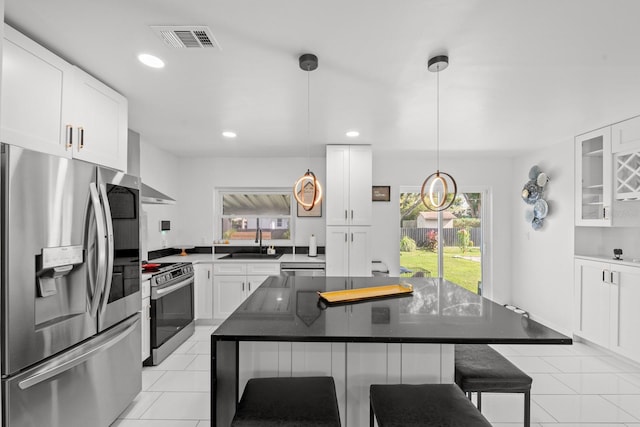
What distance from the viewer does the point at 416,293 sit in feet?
6.65

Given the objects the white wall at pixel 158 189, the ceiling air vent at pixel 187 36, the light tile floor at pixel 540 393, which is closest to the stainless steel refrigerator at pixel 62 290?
the light tile floor at pixel 540 393

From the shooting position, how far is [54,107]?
1.80 metres

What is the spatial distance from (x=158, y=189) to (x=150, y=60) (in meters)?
2.57

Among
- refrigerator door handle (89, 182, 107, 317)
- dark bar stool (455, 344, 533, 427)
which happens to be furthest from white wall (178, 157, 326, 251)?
dark bar stool (455, 344, 533, 427)

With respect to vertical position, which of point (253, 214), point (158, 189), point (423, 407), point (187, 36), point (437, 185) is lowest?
point (423, 407)

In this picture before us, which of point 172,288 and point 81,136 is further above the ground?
point 81,136

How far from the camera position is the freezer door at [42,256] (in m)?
1.40

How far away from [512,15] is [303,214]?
3.66 meters

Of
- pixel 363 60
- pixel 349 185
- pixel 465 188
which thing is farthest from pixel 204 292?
pixel 465 188

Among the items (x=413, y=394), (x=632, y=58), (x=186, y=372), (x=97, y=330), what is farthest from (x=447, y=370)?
(x=186, y=372)

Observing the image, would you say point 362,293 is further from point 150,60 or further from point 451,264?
point 451,264

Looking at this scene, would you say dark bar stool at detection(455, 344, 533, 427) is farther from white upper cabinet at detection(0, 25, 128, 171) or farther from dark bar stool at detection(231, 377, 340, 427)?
white upper cabinet at detection(0, 25, 128, 171)

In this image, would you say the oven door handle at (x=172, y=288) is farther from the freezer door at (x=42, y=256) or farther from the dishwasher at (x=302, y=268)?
the freezer door at (x=42, y=256)

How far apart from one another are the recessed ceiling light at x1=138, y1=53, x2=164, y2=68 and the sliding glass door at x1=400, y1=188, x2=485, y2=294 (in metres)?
3.88
